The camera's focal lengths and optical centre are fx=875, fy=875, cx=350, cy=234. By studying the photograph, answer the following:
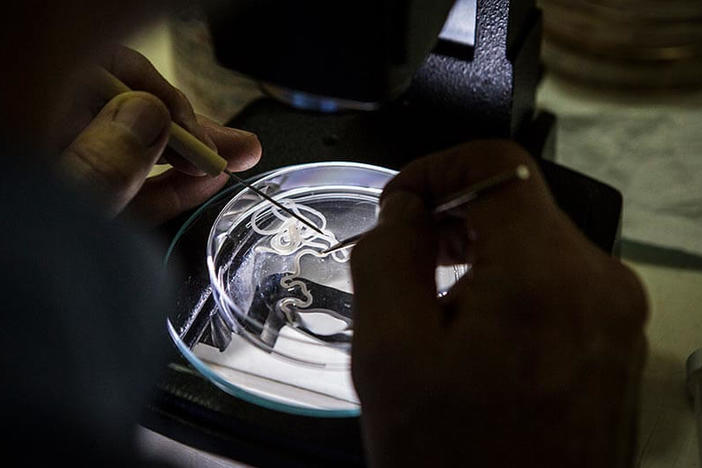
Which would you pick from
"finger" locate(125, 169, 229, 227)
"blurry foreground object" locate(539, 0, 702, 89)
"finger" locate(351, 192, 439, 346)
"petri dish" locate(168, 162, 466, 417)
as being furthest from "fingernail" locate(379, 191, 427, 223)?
"blurry foreground object" locate(539, 0, 702, 89)

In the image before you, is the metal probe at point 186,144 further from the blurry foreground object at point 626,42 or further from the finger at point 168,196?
the blurry foreground object at point 626,42

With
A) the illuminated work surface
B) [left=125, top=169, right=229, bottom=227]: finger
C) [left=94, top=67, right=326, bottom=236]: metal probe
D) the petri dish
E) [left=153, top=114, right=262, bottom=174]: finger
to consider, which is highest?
[left=94, top=67, right=326, bottom=236]: metal probe

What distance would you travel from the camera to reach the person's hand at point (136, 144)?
21.8 inches

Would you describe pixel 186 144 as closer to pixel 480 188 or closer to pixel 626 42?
pixel 480 188

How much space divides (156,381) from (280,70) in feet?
0.79

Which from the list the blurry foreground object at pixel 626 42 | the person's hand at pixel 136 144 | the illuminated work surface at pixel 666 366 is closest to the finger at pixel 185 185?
the person's hand at pixel 136 144

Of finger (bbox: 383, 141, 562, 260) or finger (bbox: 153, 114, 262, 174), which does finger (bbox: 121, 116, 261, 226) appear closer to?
finger (bbox: 153, 114, 262, 174)

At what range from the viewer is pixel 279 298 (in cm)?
65

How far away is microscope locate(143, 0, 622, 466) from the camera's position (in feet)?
1.55

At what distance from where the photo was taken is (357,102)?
50 cm

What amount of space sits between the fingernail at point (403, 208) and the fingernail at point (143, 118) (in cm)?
16

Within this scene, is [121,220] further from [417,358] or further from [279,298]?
[417,358]

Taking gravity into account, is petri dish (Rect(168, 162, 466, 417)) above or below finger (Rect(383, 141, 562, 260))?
below

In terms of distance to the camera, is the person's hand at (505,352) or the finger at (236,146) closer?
the person's hand at (505,352)
